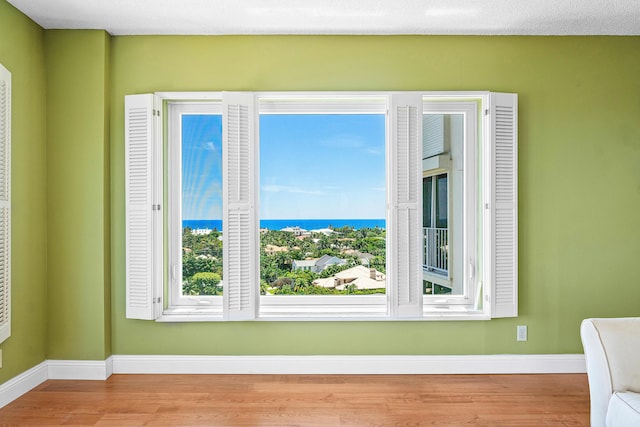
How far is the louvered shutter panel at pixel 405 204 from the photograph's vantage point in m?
3.33

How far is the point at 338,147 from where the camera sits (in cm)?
357

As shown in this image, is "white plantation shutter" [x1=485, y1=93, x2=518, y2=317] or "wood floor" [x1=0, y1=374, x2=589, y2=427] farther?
"white plantation shutter" [x1=485, y1=93, x2=518, y2=317]

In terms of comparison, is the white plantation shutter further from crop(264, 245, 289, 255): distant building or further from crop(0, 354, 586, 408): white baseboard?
crop(264, 245, 289, 255): distant building

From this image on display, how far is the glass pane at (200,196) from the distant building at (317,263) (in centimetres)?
62

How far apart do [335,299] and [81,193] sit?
2.06m

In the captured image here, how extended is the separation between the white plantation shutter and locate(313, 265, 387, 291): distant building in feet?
2.87

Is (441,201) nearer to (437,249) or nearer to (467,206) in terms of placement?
(467,206)

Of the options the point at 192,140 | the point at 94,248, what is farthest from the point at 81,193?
the point at 192,140

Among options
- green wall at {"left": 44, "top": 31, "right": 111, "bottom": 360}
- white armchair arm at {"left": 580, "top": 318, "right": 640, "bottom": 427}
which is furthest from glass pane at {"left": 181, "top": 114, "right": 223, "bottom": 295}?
white armchair arm at {"left": 580, "top": 318, "right": 640, "bottom": 427}

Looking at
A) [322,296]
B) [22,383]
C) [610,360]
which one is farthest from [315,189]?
[22,383]

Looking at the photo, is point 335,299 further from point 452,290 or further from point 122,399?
point 122,399

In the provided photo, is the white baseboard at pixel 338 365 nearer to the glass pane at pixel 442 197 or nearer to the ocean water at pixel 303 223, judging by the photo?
the glass pane at pixel 442 197

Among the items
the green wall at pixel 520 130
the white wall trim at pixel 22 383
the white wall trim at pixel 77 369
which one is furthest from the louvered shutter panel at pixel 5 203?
the green wall at pixel 520 130

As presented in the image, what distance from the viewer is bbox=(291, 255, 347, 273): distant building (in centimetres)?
360
